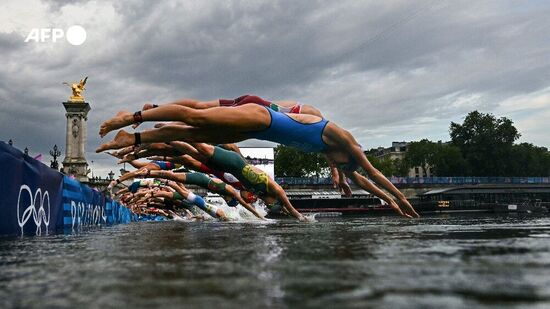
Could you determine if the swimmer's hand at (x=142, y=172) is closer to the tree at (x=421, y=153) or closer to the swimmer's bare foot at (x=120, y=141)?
the swimmer's bare foot at (x=120, y=141)

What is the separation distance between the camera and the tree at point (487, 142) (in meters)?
101

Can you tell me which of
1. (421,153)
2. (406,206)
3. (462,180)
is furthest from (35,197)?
(421,153)

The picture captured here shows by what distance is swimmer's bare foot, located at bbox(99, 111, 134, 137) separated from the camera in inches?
307

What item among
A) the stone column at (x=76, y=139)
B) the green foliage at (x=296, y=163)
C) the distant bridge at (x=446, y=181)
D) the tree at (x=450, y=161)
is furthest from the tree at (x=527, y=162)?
the stone column at (x=76, y=139)

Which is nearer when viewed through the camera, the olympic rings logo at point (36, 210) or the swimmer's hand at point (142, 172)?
the olympic rings logo at point (36, 210)

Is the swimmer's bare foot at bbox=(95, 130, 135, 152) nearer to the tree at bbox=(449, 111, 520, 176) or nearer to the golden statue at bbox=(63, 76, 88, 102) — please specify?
the golden statue at bbox=(63, 76, 88, 102)

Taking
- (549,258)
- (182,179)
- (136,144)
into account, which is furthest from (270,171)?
(549,258)

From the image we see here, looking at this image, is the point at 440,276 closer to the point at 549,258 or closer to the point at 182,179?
the point at 549,258

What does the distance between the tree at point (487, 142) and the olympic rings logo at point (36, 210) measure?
101894 mm

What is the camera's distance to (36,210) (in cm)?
959

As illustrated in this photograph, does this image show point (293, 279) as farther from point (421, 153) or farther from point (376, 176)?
point (421, 153)

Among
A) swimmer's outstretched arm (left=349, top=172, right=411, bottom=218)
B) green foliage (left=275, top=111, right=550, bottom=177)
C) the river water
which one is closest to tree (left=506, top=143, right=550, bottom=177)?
green foliage (left=275, top=111, right=550, bottom=177)

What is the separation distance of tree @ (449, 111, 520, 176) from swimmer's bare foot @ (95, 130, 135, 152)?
4029 inches

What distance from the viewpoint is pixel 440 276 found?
7.80 feet
